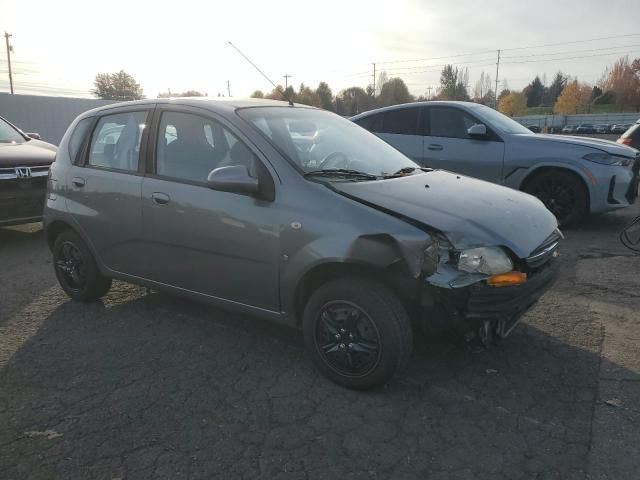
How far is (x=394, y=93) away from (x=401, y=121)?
74652 mm

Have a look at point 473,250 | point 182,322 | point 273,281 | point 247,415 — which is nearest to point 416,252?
point 473,250

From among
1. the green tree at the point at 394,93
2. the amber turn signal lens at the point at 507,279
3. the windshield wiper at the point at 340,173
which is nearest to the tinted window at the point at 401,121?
the windshield wiper at the point at 340,173

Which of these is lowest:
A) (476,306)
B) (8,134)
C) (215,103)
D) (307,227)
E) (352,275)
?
(476,306)

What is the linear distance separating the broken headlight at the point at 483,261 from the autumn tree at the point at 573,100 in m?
98.9

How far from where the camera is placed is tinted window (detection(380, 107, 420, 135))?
305 inches

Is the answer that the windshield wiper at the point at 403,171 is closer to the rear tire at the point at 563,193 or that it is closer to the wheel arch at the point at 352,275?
the wheel arch at the point at 352,275

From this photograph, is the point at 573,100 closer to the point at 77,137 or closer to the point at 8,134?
the point at 8,134

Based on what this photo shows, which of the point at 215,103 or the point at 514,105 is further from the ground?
the point at 514,105

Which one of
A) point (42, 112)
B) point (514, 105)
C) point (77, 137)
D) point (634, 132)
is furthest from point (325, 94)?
point (77, 137)

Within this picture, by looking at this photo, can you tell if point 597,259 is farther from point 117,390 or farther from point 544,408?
point 117,390

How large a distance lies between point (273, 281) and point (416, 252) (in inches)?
37.9

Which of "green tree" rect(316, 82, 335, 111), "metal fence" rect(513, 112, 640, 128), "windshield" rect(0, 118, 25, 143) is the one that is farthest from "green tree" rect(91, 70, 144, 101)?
"windshield" rect(0, 118, 25, 143)

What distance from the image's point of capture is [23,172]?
6449mm

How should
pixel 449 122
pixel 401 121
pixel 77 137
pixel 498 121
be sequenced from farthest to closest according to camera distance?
pixel 401 121 → pixel 449 122 → pixel 498 121 → pixel 77 137
